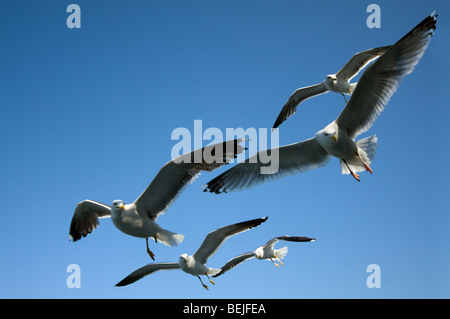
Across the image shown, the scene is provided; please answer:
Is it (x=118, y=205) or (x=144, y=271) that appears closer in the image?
(x=118, y=205)

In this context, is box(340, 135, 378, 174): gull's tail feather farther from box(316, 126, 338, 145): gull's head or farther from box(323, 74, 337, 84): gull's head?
box(323, 74, 337, 84): gull's head

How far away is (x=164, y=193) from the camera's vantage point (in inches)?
215

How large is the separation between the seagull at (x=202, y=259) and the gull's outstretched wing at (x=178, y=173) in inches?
34.5

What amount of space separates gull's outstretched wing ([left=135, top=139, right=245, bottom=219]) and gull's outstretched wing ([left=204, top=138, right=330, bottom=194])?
32 cm

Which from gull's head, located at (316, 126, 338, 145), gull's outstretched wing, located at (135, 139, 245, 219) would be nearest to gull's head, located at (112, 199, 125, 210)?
gull's outstretched wing, located at (135, 139, 245, 219)

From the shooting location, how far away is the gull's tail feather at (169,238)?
5438mm

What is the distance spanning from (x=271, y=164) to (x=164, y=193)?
118 centimetres

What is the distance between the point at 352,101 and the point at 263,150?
1.05 meters

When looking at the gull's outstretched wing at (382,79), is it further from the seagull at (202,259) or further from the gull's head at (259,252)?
the gull's head at (259,252)

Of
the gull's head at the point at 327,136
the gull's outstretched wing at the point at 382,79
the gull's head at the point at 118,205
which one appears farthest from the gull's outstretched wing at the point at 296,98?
the gull's head at the point at 118,205

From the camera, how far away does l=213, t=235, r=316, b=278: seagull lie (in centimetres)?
611

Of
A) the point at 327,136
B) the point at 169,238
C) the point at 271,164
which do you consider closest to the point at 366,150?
the point at 327,136

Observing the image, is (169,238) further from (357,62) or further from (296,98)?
(296,98)
